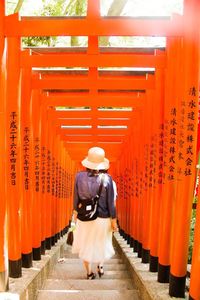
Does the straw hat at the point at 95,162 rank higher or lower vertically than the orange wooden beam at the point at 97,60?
lower

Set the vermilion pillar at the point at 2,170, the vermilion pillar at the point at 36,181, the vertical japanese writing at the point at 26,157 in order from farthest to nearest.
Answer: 1. the vermilion pillar at the point at 36,181
2. the vertical japanese writing at the point at 26,157
3. the vermilion pillar at the point at 2,170

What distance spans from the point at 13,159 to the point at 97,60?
66.5 inches

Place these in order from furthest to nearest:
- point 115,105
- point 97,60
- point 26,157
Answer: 1. point 115,105
2. point 26,157
3. point 97,60

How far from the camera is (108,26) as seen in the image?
4316mm

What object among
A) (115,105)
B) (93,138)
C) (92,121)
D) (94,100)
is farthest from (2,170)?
(93,138)

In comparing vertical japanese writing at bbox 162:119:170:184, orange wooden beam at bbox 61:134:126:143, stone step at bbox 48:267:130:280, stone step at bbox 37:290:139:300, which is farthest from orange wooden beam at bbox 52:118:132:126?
stone step at bbox 37:290:139:300

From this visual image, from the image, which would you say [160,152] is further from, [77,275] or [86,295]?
[77,275]

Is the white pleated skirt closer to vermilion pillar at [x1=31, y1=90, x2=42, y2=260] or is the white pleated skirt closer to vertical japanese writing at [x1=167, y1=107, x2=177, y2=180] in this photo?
vermilion pillar at [x1=31, y1=90, x2=42, y2=260]

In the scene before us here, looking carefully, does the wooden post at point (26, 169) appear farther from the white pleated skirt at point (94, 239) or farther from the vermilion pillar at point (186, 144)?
the vermilion pillar at point (186, 144)

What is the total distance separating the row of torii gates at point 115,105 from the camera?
423 cm

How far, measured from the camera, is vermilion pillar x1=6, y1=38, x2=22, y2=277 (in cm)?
505

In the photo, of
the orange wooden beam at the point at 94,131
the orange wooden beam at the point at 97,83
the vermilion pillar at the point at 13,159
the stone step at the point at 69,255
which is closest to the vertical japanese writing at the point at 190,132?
the vermilion pillar at the point at 13,159

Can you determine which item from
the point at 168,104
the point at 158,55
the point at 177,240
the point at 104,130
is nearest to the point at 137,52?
the point at 158,55

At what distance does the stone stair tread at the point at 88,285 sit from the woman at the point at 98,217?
1.18ft
